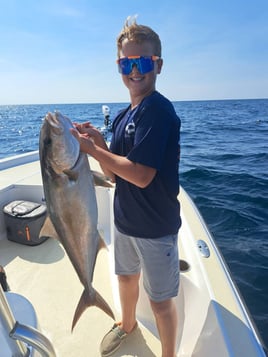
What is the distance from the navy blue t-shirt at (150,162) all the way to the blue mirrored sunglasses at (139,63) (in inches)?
6.4

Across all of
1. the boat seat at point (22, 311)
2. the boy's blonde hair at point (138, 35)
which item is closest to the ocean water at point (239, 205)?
the boy's blonde hair at point (138, 35)

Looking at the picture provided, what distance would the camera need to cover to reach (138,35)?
1.70 metres

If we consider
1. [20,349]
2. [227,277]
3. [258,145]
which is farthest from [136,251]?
[258,145]

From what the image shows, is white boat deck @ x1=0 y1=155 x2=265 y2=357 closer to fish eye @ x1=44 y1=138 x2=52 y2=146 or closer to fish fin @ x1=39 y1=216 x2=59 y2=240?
fish fin @ x1=39 y1=216 x2=59 y2=240

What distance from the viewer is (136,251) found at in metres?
1.98

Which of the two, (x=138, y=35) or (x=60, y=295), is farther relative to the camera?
(x=60, y=295)

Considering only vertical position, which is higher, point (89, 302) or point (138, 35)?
point (138, 35)

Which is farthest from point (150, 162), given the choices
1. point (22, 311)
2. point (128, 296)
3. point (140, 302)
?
point (140, 302)

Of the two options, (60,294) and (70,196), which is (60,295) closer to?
(60,294)

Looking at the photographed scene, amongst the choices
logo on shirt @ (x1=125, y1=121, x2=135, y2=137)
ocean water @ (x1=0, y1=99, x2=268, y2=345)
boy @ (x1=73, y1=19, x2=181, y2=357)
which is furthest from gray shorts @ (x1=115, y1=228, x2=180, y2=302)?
ocean water @ (x1=0, y1=99, x2=268, y2=345)

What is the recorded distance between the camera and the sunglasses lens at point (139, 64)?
1.68m

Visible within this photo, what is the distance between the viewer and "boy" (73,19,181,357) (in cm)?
156

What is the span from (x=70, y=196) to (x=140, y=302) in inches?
56.9

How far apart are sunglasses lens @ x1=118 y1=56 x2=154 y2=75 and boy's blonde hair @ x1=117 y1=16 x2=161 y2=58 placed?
0.36ft
